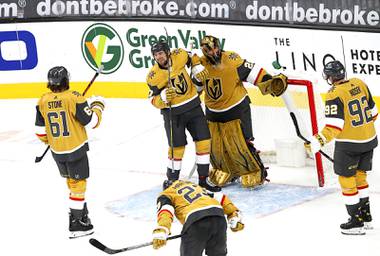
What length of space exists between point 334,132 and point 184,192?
1.38 m

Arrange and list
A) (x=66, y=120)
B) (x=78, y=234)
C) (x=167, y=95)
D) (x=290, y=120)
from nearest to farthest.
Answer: (x=66, y=120), (x=78, y=234), (x=167, y=95), (x=290, y=120)

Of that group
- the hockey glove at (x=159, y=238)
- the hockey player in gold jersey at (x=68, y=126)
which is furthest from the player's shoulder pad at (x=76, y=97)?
the hockey glove at (x=159, y=238)

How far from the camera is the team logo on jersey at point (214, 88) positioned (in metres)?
7.14

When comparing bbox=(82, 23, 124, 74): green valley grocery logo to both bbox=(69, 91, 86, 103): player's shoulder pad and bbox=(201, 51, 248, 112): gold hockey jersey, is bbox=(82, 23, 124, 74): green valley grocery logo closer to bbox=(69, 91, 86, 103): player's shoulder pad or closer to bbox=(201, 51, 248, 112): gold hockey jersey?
bbox=(201, 51, 248, 112): gold hockey jersey

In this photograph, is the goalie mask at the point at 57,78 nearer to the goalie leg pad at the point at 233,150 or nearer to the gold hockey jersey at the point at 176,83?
the gold hockey jersey at the point at 176,83

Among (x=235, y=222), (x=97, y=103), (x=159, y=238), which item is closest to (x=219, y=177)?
(x=97, y=103)

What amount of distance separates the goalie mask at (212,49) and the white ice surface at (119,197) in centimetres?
114

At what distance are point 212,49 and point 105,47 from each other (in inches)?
126

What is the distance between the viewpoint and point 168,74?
6.82 metres

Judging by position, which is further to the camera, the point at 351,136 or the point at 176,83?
the point at 176,83

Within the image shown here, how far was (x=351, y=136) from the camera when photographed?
5.98 meters

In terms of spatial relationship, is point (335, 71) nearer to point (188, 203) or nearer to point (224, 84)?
point (224, 84)

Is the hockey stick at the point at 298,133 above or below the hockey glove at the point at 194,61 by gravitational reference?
below

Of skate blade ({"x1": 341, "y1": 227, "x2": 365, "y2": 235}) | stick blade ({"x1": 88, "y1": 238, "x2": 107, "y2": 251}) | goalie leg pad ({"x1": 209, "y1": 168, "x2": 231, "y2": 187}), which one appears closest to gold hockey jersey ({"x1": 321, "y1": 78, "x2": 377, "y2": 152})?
skate blade ({"x1": 341, "y1": 227, "x2": 365, "y2": 235})
